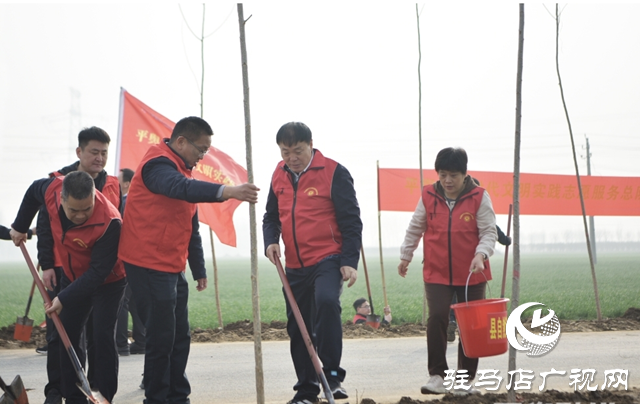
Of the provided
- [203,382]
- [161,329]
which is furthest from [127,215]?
[203,382]

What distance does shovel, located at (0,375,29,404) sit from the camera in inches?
155

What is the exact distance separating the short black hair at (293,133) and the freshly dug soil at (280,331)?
438 centimetres

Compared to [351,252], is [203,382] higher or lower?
lower

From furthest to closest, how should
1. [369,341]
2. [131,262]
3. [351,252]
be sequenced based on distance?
[369,341] → [351,252] → [131,262]

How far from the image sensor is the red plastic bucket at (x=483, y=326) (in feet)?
14.2

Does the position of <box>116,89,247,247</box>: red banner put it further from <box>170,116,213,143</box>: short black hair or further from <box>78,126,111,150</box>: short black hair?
<box>170,116,213,143</box>: short black hair

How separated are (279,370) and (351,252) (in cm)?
221

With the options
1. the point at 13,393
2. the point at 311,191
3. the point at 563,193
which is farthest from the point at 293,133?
the point at 563,193

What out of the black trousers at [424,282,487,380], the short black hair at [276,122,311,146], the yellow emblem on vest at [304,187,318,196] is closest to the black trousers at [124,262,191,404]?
the yellow emblem on vest at [304,187,318,196]

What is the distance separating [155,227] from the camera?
410cm

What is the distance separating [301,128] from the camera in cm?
446

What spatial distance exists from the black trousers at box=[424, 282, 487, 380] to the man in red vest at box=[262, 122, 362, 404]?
84 cm

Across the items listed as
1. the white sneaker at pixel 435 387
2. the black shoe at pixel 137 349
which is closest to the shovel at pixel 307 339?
the white sneaker at pixel 435 387

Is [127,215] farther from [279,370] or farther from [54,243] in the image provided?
[279,370]
